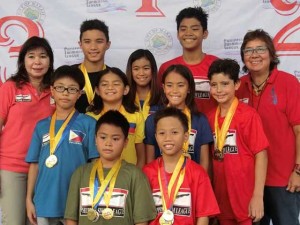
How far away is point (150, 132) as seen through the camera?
2.95m

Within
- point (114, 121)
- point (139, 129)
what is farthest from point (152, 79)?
point (114, 121)

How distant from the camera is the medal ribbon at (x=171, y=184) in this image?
2.54 meters

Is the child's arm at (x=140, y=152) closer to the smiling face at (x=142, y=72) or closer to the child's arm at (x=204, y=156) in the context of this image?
the child's arm at (x=204, y=156)

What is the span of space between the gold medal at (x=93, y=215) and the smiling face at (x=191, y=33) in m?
1.55

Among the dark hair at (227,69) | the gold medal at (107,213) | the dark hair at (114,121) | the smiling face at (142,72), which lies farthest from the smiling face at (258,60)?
the gold medal at (107,213)

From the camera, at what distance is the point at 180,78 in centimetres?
298

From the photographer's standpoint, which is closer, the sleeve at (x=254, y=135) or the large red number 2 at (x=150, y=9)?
the sleeve at (x=254, y=135)

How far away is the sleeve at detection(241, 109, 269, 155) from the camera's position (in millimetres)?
2766

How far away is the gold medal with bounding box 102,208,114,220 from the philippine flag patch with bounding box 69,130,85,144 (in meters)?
0.49

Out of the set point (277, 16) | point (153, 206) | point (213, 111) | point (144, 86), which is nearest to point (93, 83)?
point (144, 86)

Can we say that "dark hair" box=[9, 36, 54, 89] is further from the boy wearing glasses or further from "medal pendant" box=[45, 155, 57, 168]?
"medal pendant" box=[45, 155, 57, 168]

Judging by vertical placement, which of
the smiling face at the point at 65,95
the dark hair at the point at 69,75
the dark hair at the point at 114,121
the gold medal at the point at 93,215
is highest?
the dark hair at the point at 69,75

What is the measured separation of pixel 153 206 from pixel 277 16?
2324 millimetres

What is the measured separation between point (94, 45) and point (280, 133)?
1539 mm
